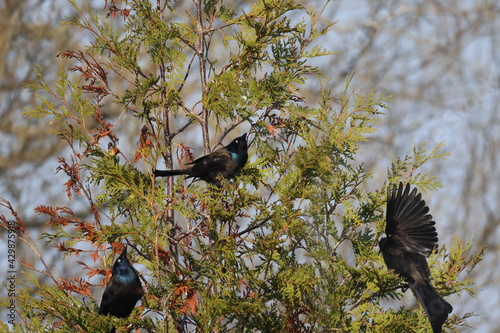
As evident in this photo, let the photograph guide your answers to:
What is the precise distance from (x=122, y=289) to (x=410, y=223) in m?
1.39

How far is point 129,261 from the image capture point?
Answer: 259 cm

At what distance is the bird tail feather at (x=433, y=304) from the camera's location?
2.42 metres

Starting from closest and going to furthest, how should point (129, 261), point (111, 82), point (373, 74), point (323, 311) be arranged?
point (323, 311), point (129, 261), point (373, 74), point (111, 82)

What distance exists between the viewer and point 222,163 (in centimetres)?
258

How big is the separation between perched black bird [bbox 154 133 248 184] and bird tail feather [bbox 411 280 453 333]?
1011mm

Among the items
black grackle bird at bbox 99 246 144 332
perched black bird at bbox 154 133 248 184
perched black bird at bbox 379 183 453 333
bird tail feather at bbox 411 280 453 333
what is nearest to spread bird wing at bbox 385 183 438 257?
perched black bird at bbox 379 183 453 333

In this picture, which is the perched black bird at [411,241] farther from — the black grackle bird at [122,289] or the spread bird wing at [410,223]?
the black grackle bird at [122,289]

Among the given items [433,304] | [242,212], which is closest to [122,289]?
[242,212]

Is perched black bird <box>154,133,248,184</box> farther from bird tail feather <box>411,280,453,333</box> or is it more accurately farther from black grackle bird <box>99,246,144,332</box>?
bird tail feather <box>411,280,453,333</box>

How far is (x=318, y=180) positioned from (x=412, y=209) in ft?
1.86

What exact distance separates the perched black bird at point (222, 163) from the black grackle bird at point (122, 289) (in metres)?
0.46

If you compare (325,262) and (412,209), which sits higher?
(412,209)

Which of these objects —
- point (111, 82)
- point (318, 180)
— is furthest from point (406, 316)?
point (111, 82)

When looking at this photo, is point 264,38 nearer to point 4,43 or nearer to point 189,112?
point 189,112
